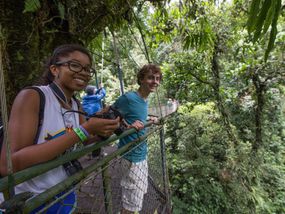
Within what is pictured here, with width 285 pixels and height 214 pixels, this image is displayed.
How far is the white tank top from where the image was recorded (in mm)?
862

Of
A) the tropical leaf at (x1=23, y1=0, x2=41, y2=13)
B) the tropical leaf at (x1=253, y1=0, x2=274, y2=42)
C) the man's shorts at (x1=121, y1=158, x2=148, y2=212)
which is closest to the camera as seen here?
the tropical leaf at (x1=253, y1=0, x2=274, y2=42)

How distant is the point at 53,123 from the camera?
0.90 m

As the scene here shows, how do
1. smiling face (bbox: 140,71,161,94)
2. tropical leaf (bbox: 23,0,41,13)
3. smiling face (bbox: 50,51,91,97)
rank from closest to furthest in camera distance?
smiling face (bbox: 50,51,91,97), tropical leaf (bbox: 23,0,41,13), smiling face (bbox: 140,71,161,94)

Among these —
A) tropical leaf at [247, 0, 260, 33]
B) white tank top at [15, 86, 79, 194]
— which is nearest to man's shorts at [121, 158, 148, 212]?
white tank top at [15, 86, 79, 194]

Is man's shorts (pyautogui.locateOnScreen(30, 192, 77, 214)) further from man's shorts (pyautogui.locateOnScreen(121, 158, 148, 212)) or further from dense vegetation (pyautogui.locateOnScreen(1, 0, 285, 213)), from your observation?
dense vegetation (pyautogui.locateOnScreen(1, 0, 285, 213))

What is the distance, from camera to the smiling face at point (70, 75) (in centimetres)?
101

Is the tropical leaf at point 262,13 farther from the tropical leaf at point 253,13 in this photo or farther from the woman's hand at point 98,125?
the woman's hand at point 98,125

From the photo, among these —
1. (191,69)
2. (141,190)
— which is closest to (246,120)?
(191,69)

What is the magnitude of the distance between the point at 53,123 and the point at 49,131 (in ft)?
0.11

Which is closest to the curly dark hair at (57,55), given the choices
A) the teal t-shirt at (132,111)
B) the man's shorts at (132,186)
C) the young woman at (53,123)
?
the young woman at (53,123)

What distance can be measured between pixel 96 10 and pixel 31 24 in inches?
22.6

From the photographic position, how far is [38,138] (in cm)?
83

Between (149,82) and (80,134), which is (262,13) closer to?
(80,134)

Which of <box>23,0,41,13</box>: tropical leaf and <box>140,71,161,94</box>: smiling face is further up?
<box>23,0,41,13</box>: tropical leaf
